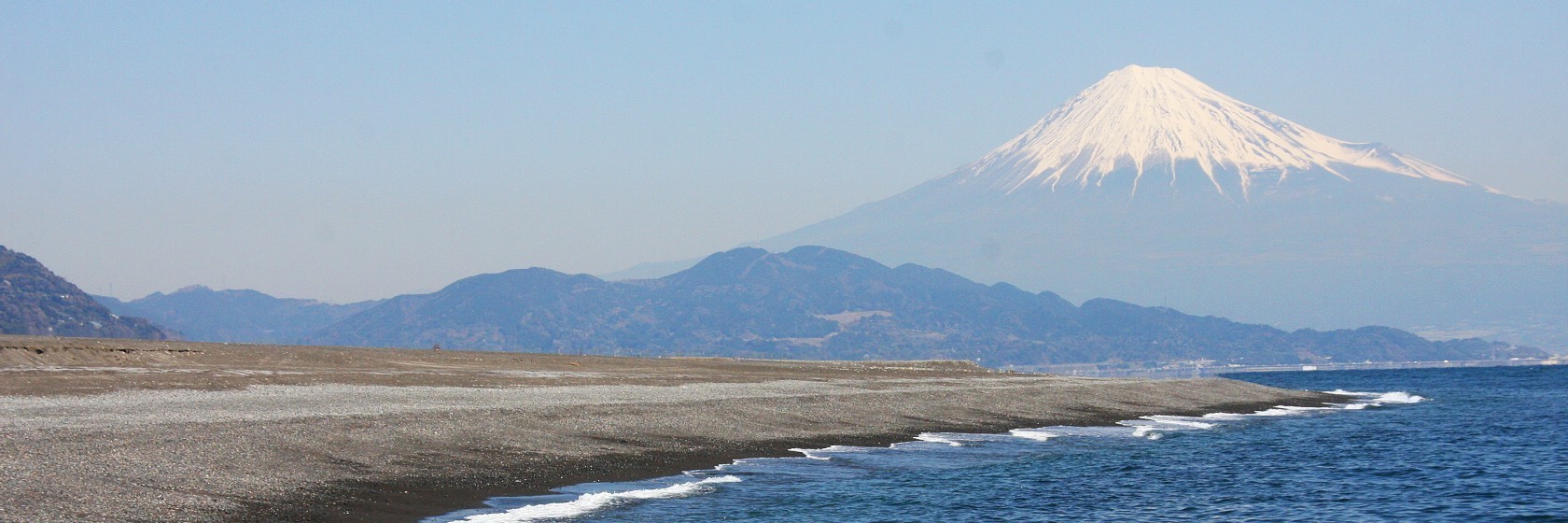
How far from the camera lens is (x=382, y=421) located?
3656 cm

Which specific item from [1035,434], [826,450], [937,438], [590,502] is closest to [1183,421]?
[1035,434]

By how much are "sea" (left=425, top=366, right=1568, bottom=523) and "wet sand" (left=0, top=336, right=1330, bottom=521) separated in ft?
7.60

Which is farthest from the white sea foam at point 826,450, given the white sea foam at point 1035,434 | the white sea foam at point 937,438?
the white sea foam at point 1035,434

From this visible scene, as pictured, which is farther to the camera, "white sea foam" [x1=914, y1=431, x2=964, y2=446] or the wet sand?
"white sea foam" [x1=914, y1=431, x2=964, y2=446]

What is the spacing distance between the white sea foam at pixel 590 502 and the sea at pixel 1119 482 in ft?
0.18

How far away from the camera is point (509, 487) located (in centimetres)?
3027

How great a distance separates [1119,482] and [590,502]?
16.6 metres

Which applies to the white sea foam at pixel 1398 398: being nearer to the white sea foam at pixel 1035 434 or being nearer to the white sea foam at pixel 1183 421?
the white sea foam at pixel 1183 421

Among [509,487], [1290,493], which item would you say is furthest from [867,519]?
[1290,493]

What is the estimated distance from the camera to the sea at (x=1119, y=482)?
30391mm

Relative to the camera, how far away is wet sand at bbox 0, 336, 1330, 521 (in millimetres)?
25297

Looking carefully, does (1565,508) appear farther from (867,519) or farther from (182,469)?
(182,469)

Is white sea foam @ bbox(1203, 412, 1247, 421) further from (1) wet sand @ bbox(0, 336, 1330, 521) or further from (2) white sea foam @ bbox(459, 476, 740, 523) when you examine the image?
(2) white sea foam @ bbox(459, 476, 740, 523)

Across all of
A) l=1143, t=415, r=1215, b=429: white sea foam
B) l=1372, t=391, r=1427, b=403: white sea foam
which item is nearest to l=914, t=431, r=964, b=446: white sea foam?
l=1143, t=415, r=1215, b=429: white sea foam
